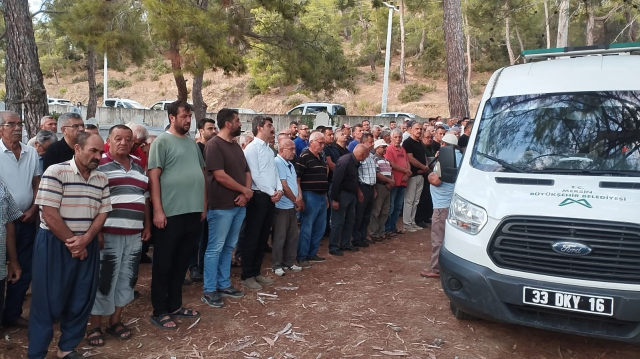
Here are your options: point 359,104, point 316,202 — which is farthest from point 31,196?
point 359,104

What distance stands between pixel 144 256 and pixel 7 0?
4.97 meters

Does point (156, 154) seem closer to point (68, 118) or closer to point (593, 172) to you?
point (68, 118)

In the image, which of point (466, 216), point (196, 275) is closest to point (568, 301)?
point (466, 216)

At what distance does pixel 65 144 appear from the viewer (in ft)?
16.3

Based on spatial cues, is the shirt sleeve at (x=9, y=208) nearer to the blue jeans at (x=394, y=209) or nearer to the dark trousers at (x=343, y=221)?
the dark trousers at (x=343, y=221)

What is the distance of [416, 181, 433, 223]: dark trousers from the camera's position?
1031cm

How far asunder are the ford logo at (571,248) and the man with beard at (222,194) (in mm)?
3022

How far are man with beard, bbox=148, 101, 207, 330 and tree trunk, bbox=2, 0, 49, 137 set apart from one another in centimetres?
508

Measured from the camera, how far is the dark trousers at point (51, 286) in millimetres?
3826

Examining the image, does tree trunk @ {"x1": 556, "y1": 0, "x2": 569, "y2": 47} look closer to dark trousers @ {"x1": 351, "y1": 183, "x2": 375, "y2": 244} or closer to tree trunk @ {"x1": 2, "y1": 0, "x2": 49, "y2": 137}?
dark trousers @ {"x1": 351, "y1": 183, "x2": 375, "y2": 244}

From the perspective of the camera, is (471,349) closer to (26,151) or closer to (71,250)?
(71,250)

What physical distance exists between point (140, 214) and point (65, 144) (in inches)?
47.1

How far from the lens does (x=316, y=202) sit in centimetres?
717

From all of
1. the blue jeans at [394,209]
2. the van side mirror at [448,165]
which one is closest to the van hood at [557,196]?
the van side mirror at [448,165]
